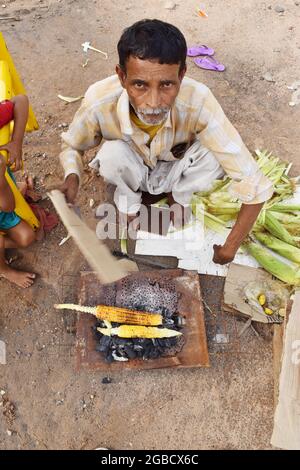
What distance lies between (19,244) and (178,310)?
1.21m

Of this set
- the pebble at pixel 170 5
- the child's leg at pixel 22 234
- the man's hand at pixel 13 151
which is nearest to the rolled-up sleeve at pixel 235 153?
the man's hand at pixel 13 151

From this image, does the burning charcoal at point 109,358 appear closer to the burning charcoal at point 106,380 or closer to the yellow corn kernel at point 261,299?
the burning charcoal at point 106,380

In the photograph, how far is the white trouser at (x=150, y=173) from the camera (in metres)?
2.68

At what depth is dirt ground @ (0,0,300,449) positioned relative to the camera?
239 cm

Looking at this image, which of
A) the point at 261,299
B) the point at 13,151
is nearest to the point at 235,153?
the point at 261,299

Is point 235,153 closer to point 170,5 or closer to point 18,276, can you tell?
point 18,276

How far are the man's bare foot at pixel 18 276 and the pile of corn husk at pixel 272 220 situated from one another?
1324mm

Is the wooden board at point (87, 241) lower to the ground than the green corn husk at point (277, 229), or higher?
higher

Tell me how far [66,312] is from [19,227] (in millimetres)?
655

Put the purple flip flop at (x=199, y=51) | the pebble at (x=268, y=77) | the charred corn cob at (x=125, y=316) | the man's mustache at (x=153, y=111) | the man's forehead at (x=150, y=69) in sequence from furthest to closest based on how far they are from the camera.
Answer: the purple flip flop at (x=199, y=51) → the pebble at (x=268, y=77) → the charred corn cob at (x=125, y=316) → the man's mustache at (x=153, y=111) → the man's forehead at (x=150, y=69)

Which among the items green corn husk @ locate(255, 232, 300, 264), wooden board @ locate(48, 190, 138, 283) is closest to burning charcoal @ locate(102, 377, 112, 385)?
wooden board @ locate(48, 190, 138, 283)

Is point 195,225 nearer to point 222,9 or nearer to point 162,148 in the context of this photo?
point 162,148

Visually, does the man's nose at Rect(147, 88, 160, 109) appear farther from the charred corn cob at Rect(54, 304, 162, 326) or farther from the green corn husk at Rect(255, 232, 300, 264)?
the green corn husk at Rect(255, 232, 300, 264)
